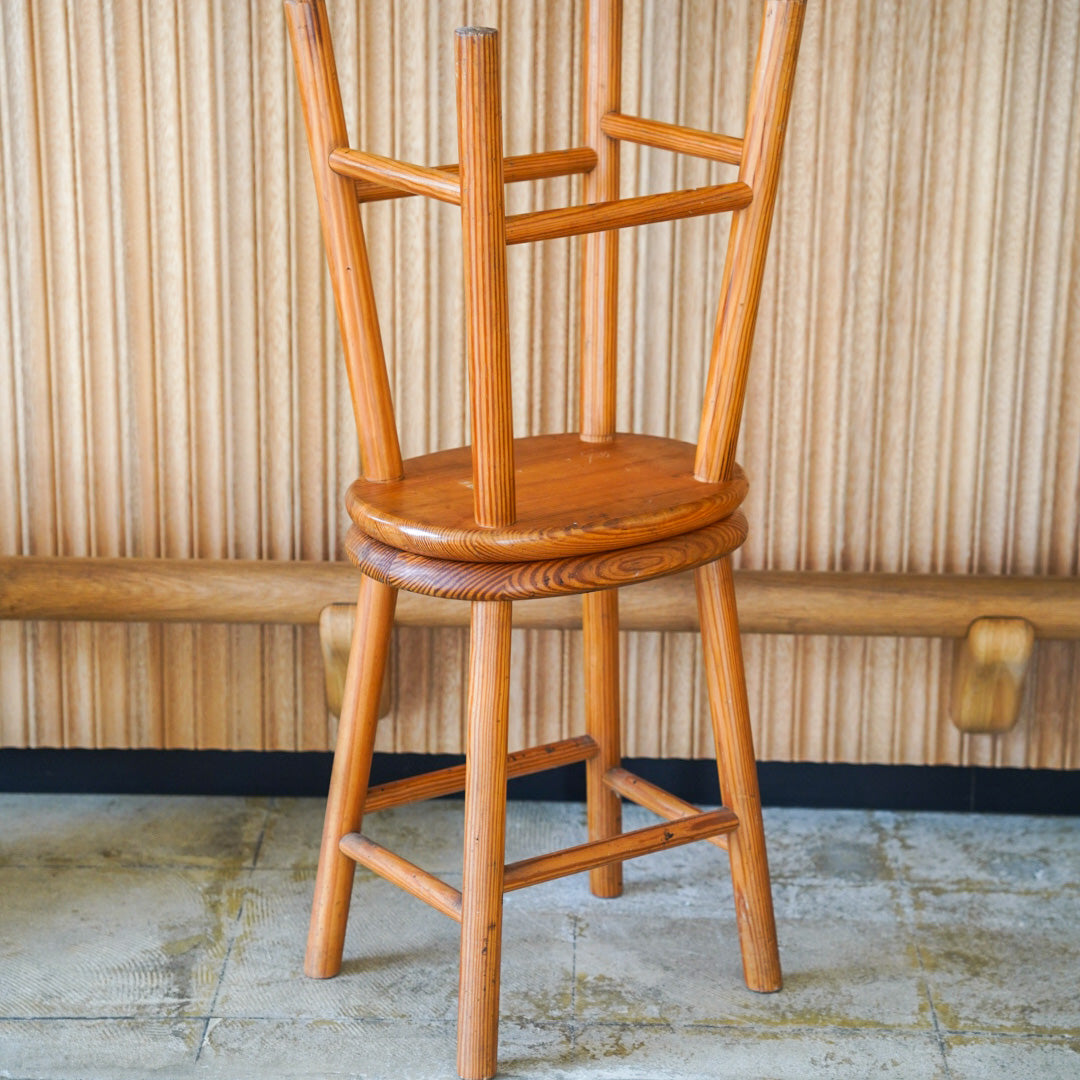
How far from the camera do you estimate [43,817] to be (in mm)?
2178

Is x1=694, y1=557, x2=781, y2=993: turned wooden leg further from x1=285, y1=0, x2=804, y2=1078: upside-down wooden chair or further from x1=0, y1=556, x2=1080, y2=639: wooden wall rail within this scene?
x1=0, y1=556, x2=1080, y2=639: wooden wall rail

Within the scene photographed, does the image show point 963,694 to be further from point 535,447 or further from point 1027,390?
point 535,447

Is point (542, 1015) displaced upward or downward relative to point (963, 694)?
downward

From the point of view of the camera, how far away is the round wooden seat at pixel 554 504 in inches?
54.9

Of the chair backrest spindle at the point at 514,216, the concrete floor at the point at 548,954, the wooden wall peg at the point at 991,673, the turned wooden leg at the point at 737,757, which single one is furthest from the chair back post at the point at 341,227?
the wooden wall peg at the point at 991,673

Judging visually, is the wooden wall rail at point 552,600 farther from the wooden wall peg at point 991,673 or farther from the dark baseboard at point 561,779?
the dark baseboard at point 561,779

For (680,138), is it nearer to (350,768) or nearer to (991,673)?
(350,768)

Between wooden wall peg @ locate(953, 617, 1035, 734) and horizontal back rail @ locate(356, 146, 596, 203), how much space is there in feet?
2.88

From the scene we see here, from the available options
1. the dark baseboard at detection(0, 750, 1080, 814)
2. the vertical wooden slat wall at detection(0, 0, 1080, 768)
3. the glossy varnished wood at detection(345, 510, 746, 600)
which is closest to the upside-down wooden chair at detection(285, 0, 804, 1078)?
the glossy varnished wood at detection(345, 510, 746, 600)

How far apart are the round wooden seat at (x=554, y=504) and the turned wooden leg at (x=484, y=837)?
87 millimetres

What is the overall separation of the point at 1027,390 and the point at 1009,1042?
0.92 m

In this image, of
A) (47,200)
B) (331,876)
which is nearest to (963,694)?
(331,876)

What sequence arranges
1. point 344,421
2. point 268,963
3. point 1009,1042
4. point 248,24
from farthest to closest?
point 344,421, point 248,24, point 268,963, point 1009,1042

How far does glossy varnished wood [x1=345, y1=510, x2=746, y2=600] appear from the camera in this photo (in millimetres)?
1410
